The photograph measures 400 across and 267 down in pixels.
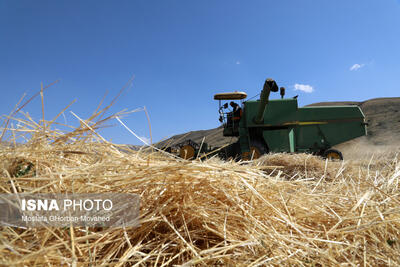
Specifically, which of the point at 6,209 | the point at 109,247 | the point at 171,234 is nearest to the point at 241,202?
the point at 171,234

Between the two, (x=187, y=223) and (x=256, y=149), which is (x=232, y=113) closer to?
(x=256, y=149)

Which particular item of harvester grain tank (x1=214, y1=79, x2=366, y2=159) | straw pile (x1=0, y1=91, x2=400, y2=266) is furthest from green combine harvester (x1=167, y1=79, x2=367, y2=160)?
straw pile (x1=0, y1=91, x2=400, y2=266)

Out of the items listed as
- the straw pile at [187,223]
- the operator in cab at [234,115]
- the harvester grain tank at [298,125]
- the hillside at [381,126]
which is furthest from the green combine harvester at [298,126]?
the straw pile at [187,223]

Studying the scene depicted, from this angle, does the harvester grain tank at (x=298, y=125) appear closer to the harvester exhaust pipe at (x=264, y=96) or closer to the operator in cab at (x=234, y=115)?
the harvester exhaust pipe at (x=264, y=96)

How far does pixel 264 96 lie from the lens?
5.67 metres

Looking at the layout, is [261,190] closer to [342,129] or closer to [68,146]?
[68,146]

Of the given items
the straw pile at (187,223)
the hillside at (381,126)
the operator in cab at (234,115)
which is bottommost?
the hillside at (381,126)

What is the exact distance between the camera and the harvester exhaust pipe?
5.16 meters

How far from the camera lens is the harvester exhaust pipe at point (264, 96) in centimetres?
516

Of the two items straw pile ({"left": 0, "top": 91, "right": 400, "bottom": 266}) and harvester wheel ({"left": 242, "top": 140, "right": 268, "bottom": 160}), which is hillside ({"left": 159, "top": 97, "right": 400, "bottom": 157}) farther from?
straw pile ({"left": 0, "top": 91, "right": 400, "bottom": 266})

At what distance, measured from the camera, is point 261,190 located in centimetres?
73

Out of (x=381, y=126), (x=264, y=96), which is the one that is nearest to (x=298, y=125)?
(x=264, y=96)

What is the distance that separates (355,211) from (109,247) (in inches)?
31.2

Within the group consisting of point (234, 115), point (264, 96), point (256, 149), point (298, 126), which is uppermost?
point (264, 96)
